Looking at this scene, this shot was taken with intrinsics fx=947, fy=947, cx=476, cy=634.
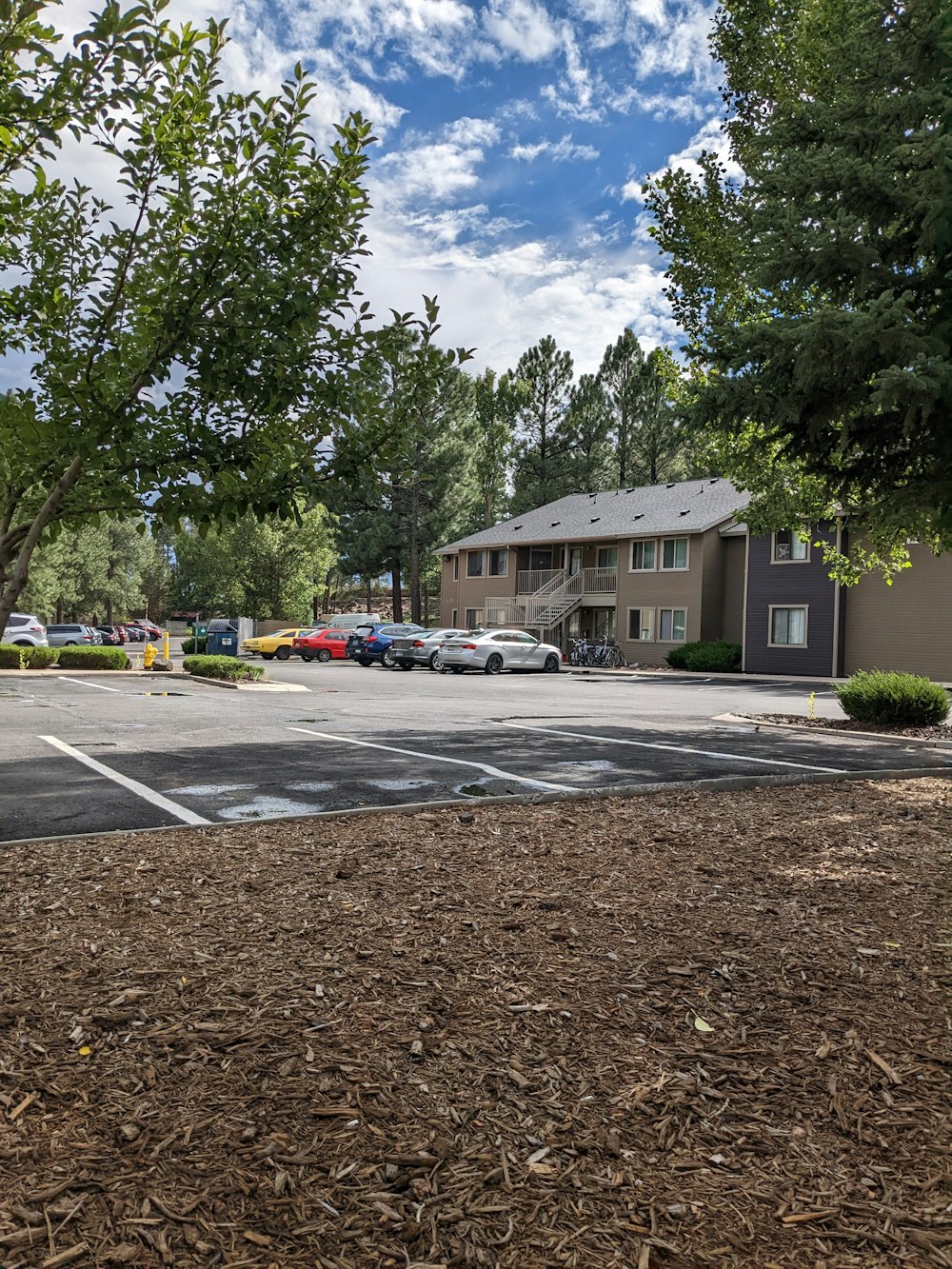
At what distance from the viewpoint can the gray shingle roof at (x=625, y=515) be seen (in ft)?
123

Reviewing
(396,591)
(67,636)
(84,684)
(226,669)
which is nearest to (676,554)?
(226,669)

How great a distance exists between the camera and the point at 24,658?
28141 mm

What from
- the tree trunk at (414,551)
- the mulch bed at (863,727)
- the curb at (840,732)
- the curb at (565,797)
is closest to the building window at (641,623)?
the tree trunk at (414,551)

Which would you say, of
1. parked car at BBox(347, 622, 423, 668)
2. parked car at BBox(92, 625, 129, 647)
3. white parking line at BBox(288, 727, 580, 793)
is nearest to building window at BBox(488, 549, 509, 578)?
parked car at BBox(347, 622, 423, 668)

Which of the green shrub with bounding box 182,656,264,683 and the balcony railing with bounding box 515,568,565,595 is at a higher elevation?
the balcony railing with bounding box 515,568,565,595

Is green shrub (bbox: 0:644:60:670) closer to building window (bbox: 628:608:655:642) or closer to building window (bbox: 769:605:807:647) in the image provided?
building window (bbox: 628:608:655:642)

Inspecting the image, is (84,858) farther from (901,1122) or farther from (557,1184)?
(901,1122)

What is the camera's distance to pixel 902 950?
163 inches

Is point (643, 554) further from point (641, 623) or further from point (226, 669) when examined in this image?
point (226, 669)

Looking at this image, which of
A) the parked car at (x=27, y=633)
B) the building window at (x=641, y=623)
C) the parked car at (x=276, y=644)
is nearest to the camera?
the parked car at (x=27, y=633)

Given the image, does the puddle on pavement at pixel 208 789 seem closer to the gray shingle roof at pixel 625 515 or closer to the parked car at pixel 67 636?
the gray shingle roof at pixel 625 515

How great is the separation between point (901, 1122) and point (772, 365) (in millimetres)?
7790

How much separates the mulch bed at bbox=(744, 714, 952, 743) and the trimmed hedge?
60.2ft

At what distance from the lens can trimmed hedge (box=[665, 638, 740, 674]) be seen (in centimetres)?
3406
